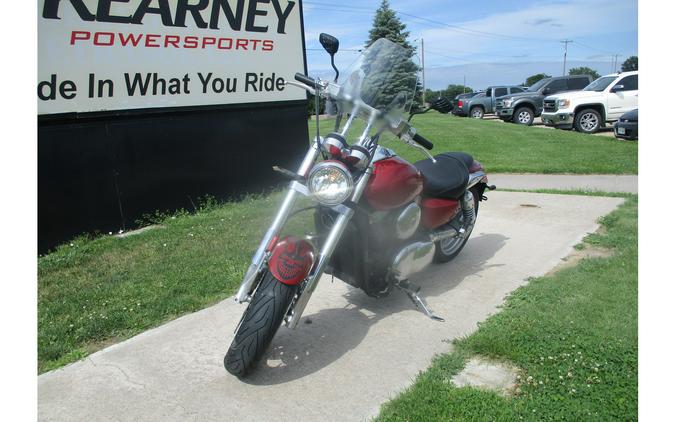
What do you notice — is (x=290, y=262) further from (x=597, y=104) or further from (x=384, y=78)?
(x=597, y=104)

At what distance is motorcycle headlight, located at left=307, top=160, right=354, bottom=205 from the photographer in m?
2.94

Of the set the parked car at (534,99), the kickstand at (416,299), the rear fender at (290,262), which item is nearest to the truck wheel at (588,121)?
the parked car at (534,99)

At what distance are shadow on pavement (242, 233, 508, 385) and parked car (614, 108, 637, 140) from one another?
10.5 metres

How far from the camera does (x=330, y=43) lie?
3152 millimetres

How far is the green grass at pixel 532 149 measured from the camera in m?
9.80

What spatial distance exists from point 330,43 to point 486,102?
79.6ft

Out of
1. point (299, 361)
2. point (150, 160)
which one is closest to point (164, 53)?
point (150, 160)

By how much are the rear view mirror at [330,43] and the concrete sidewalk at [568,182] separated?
5816mm

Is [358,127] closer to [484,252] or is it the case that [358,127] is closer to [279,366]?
[279,366]

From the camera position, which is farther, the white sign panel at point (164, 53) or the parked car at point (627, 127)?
the parked car at point (627, 127)

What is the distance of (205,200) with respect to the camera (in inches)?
279

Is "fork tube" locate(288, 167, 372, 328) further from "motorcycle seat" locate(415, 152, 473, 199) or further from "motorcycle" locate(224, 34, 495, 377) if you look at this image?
"motorcycle seat" locate(415, 152, 473, 199)

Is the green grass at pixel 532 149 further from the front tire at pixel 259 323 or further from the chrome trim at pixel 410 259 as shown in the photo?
the front tire at pixel 259 323

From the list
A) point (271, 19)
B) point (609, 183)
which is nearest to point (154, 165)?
point (271, 19)
